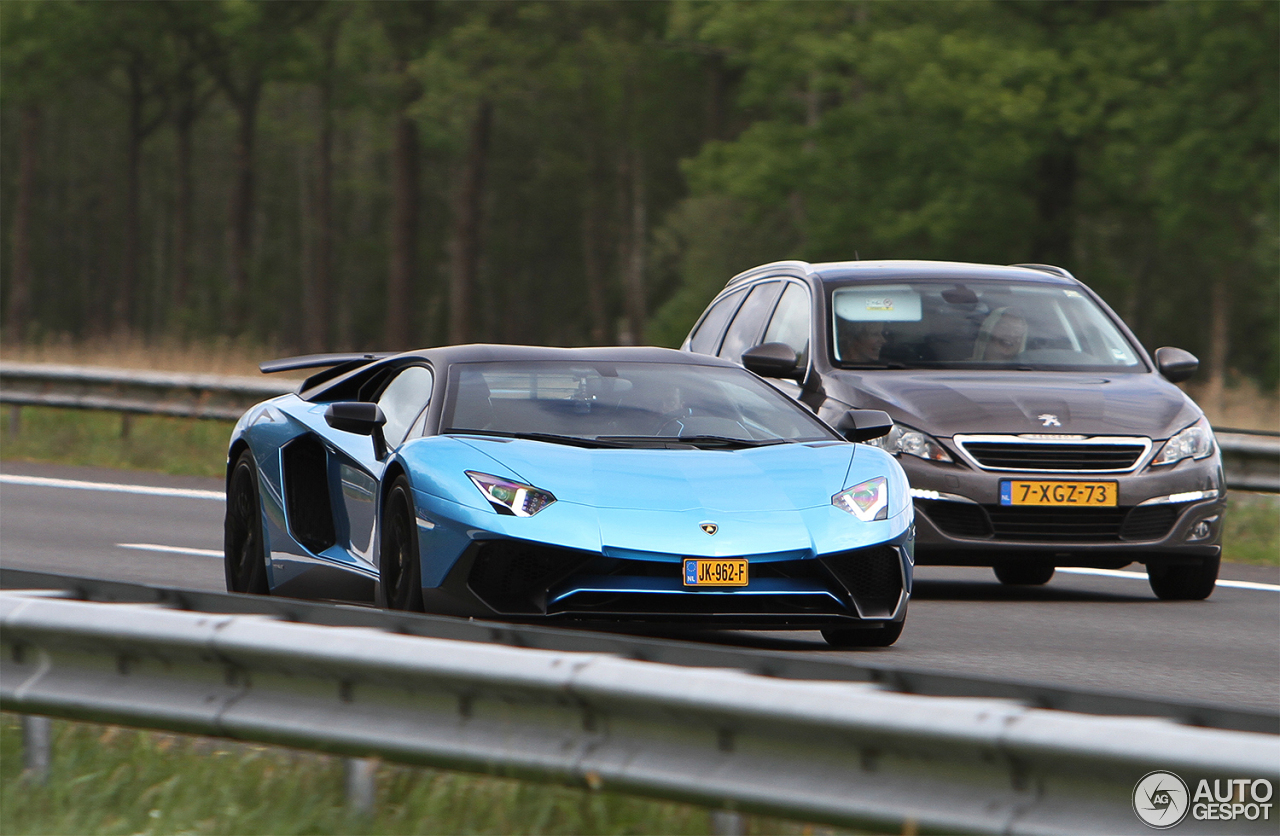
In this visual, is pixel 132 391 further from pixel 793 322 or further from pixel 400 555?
pixel 400 555

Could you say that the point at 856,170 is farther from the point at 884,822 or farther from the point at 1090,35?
the point at 884,822

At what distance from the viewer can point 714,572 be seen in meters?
6.64

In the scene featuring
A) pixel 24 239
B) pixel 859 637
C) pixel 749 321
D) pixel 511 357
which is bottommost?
pixel 24 239

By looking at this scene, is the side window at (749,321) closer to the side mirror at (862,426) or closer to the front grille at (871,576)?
the side mirror at (862,426)

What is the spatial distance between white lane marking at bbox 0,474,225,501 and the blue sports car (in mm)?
6063

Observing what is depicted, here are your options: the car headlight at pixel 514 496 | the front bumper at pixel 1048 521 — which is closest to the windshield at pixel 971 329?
the front bumper at pixel 1048 521

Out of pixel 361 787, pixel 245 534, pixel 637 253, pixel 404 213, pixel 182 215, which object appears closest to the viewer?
pixel 361 787

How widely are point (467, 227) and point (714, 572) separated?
35.1m

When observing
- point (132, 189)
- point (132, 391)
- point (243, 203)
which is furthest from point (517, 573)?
point (132, 189)

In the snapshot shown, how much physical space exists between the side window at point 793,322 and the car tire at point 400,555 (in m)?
4.05

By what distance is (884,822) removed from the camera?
3.50 m

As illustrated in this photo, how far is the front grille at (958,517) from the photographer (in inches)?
372

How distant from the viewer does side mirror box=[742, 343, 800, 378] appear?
1032 cm

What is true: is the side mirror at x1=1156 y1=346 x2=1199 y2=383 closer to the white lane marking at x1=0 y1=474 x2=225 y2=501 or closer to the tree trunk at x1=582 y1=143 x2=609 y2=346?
the white lane marking at x1=0 y1=474 x2=225 y2=501
